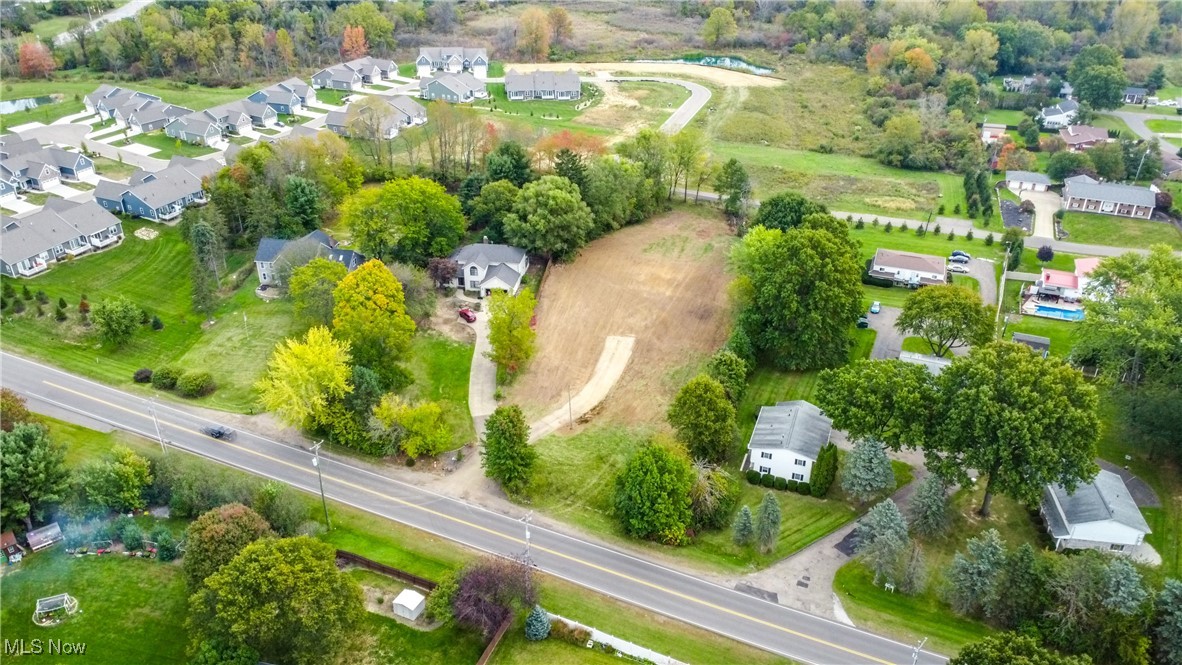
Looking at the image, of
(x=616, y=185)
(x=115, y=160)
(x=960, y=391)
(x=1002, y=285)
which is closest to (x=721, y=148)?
(x=616, y=185)

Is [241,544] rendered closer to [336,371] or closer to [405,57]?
[336,371]

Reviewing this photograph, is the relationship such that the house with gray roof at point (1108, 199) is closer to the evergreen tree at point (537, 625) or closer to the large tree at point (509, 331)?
the large tree at point (509, 331)

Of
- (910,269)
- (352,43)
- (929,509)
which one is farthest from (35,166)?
(929,509)

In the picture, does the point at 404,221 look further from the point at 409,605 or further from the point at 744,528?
the point at 744,528

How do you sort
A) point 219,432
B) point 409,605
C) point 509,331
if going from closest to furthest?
1. point 409,605
2. point 219,432
3. point 509,331

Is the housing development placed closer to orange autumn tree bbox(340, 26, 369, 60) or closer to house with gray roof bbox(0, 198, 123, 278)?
house with gray roof bbox(0, 198, 123, 278)

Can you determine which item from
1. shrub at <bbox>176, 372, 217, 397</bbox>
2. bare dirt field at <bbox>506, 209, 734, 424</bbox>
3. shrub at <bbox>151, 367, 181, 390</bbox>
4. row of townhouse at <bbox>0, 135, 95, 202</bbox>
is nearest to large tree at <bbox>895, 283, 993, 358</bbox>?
bare dirt field at <bbox>506, 209, 734, 424</bbox>

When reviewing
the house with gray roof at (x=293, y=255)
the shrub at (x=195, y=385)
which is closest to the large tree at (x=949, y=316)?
the house with gray roof at (x=293, y=255)
